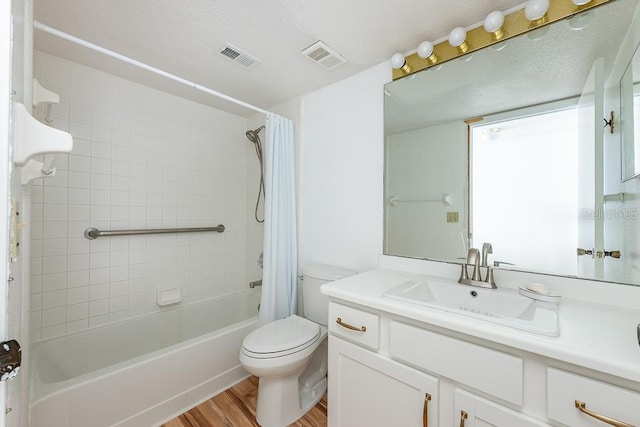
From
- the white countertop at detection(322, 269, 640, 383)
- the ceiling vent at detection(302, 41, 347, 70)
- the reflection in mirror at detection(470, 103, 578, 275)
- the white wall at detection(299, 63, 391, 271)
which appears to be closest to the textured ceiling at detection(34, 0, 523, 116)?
the ceiling vent at detection(302, 41, 347, 70)

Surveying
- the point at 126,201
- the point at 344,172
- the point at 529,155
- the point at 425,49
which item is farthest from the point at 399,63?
the point at 126,201

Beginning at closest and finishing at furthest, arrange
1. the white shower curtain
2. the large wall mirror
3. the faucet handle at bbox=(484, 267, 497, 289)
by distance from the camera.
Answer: the large wall mirror → the faucet handle at bbox=(484, 267, 497, 289) → the white shower curtain

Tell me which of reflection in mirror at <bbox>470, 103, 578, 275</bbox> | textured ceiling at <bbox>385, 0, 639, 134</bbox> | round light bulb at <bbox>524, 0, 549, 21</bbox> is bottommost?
reflection in mirror at <bbox>470, 103, 578, 275</bbox>

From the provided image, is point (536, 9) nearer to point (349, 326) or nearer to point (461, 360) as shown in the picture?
point (461, 360)

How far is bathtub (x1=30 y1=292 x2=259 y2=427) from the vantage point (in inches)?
48.3

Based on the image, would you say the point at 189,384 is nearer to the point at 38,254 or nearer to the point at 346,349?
the point at 346,349

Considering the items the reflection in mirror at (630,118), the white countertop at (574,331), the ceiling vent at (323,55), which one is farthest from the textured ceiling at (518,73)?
the white countertop at (574,331)

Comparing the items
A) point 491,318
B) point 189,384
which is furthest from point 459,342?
point 189,384

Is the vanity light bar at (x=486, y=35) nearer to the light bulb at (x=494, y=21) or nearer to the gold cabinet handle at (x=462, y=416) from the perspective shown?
the light bulb at (x=494, y=21)

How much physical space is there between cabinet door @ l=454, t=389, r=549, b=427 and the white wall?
909mm

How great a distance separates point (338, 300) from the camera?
1.19 meters

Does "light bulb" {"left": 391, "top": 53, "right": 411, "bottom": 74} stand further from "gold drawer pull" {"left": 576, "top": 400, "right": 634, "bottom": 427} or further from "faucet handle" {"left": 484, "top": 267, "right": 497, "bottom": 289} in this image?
"gold drawer pull" {"left": 576, "top": 400, "right": 634, "bottom": 427}

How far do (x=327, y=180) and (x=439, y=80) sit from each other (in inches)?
36.7

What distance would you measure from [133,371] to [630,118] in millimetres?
2443
